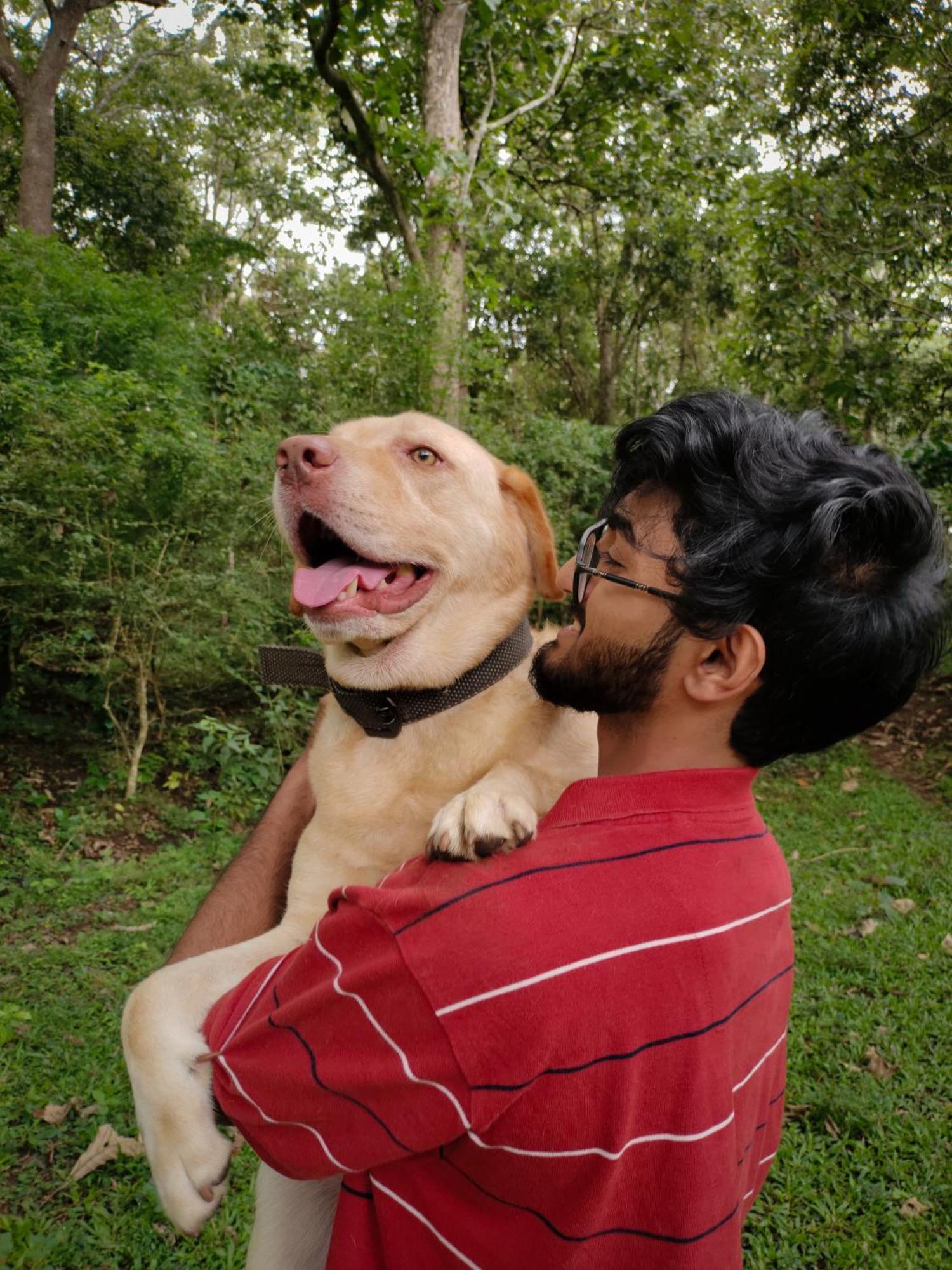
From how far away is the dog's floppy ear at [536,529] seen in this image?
2480 millimetres

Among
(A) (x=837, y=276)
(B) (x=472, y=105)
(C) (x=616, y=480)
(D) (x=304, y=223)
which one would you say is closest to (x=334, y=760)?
(C) (x=616, y=480)

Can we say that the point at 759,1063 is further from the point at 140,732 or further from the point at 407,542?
the point at 140,732

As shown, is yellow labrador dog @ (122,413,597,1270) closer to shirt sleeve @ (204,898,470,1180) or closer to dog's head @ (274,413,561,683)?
dog's head @ (274,413,561,683)

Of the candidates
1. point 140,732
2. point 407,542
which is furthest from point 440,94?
point 407,542

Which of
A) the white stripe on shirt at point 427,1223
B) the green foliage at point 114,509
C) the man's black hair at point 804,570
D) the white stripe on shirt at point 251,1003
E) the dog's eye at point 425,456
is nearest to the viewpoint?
the white stripe on shirt at point 427,1223

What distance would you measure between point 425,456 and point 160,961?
351cm

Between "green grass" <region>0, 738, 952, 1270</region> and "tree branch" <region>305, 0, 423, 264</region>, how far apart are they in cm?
639

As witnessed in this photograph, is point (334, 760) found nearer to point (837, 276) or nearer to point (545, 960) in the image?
point (545, 960)

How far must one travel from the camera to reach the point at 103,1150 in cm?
324

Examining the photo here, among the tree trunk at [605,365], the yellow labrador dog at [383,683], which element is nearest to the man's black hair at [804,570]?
the yellow labrador dog at [383,683]

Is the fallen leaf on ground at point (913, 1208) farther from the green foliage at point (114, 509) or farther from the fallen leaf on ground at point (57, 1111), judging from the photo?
the green foliage at point (114, 509)

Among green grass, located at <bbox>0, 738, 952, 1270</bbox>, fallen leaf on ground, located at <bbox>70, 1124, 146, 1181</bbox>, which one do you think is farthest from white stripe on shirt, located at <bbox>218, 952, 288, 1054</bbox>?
fallen leaf on ground, located at <bbox>70, 1124, 146, 1181</bbox>

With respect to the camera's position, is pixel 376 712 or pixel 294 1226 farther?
pixel 376 712

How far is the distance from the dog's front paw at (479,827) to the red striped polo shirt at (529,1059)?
94 mm
